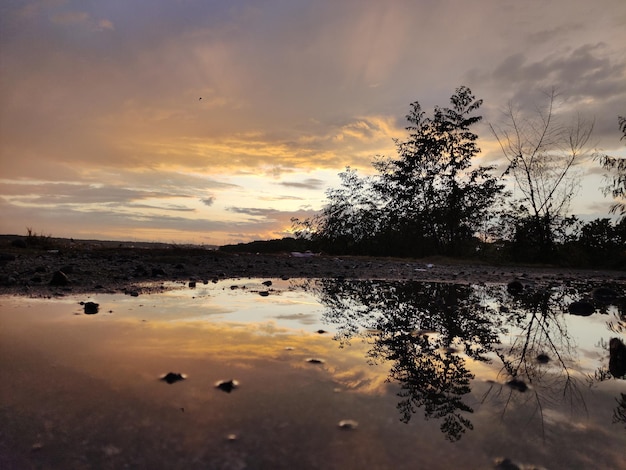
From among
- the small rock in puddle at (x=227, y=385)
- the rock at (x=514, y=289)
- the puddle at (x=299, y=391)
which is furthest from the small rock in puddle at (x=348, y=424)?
the rock at (x=514, y=289)

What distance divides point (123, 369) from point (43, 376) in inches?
15.4

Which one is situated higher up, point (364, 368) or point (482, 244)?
point (482, 244)

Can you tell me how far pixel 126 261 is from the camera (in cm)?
911

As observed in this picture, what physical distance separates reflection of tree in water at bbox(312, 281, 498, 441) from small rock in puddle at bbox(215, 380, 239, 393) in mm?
838

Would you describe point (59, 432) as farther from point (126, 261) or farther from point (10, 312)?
point (126, 261)

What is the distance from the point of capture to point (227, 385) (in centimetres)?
201

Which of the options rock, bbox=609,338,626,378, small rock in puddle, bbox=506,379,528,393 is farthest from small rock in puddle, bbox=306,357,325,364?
rock, bbox=609,338,626,378

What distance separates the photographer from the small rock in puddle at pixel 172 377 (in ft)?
6.80

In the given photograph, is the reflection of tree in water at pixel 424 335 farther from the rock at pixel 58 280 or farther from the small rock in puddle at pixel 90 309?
the rock at pixel 58 280

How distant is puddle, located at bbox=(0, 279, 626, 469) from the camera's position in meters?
1.40

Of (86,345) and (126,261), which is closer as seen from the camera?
(86,345)

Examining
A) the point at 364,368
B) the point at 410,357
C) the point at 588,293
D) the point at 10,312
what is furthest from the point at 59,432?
the point at 588,293

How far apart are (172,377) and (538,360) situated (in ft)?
7.92

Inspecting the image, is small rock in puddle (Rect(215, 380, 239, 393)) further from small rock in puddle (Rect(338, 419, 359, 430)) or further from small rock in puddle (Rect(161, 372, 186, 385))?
small rock in puddle (Rect(338, 419, 359, 430))
